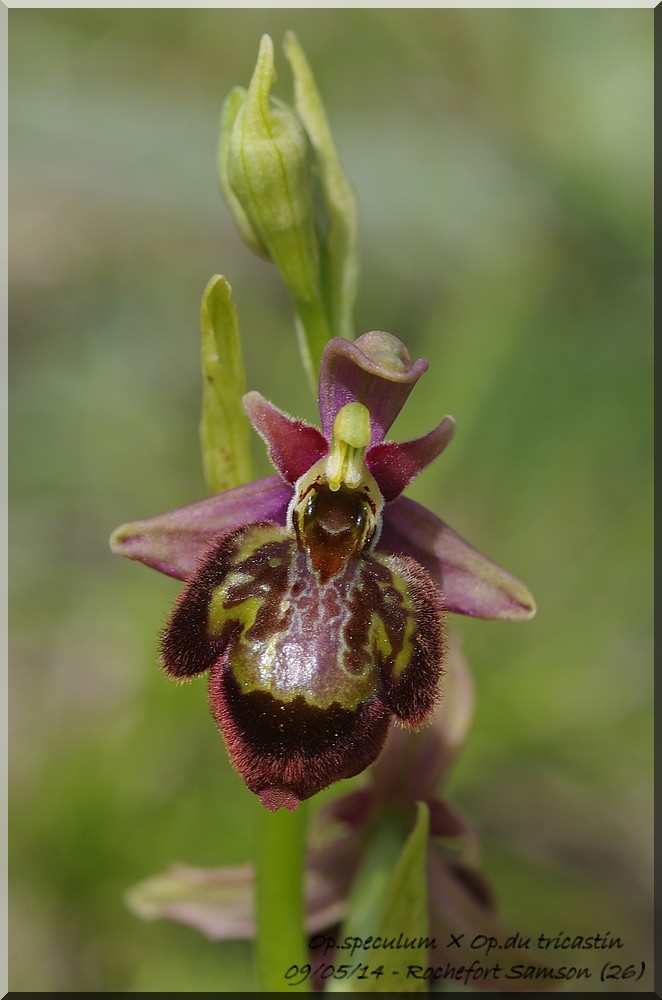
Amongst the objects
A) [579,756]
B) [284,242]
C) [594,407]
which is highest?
[284,242]

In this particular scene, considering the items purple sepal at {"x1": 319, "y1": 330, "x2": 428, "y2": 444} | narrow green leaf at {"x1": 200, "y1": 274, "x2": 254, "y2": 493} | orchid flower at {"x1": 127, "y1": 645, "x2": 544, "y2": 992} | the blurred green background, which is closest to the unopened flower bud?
narrow green leaf at {"x1": 200, "y1": 274, "x2": 254, "y2": 493}

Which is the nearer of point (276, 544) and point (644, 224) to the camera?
point (276, 544)

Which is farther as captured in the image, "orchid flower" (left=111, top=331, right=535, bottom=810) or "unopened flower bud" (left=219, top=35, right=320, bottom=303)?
"unopened flower bud" (left=219, top=35, right=320, bottom=303)

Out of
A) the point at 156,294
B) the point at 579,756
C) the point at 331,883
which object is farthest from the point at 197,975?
the point at 156,294

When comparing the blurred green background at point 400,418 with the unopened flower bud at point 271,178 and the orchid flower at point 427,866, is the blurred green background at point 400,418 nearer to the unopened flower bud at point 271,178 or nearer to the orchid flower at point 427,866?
the orchid flower at point 427,866

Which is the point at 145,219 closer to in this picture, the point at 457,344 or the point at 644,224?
the point at 457,344

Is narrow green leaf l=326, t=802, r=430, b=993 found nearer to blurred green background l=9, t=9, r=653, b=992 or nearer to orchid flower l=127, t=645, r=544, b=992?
orchid flower l=127, t=645, r=544, b=992

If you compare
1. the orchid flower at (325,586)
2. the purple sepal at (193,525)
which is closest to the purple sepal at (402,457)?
the orchid flower at (325,586)

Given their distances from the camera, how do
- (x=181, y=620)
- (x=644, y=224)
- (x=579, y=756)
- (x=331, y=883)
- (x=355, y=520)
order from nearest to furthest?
(x=181, y=620) → (x=355, y=520) → (x=331, y=883) → (x=579, y=756) → (x=644, y=224)
